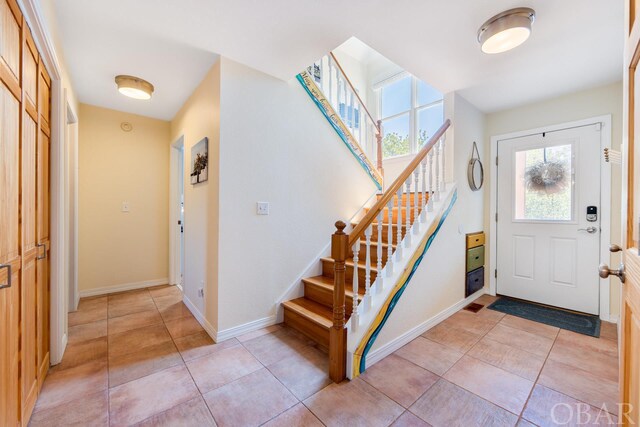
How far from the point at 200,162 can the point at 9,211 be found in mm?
1532

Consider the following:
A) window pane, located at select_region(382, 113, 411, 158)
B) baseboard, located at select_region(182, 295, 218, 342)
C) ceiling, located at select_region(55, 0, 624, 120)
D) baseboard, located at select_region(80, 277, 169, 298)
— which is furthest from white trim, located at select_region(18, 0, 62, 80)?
window pane, located at select_region(382, 113, 411, 158)

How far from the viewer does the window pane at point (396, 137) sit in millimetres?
4352

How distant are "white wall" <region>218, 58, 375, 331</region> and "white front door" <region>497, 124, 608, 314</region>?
215 cm

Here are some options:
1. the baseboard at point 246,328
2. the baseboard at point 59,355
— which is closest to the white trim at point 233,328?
the baseboard at point 246,328

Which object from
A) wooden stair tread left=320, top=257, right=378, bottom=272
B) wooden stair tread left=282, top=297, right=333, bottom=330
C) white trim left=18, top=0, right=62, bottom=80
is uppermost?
white trim left=18, top=0, right=62, bottom=80

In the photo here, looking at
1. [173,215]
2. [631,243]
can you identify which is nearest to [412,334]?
[631,243]

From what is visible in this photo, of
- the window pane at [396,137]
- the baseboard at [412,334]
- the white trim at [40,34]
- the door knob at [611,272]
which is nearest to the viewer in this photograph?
the door knob at [611,272]

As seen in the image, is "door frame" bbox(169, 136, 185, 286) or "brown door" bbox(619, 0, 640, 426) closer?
"brown door" bbox(619, 0, 640, 426)

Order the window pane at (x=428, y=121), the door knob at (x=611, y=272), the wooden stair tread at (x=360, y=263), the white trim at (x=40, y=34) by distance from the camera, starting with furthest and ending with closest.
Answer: the window pane at (x=428, y=121) < the wooden stair tread at (x=360, y=263) < the white trim at (x=40, y=34) < the door knob at (x=611, y=272)

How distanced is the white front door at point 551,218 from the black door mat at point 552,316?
0.32 feet

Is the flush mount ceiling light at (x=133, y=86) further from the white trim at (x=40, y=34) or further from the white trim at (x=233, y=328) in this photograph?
the white trim at (x=233, y=328)

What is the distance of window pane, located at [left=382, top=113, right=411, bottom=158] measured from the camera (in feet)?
14.3

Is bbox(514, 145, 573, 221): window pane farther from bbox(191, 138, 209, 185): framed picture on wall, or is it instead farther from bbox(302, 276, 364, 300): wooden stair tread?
bbox(191, 138, 209, 185): framed picture on wall

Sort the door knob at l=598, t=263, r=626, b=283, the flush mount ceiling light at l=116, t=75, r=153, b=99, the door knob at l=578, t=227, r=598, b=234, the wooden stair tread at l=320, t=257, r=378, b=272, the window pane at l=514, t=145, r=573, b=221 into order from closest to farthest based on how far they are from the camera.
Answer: the door knob at l=598, t=263, r=626, b=283 → the wooden stair tread at l=320, t=257, r=378, b=272 → the flush mount ceiling light at l=116, t=75, r=153, b=99 → the door knob at l=578, t=227, r=598, b=234 → the window pane at l=514, t=145, r=573, b=221
